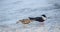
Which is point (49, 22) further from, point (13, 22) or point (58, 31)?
point (13, 22)

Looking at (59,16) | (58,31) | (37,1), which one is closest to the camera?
(58,31)

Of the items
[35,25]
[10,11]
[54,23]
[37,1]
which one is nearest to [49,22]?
[54,23]

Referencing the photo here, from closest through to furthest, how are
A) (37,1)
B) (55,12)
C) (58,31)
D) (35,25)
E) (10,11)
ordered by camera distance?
(58,31) < (35,25) < (55,12) < (10,11) < (37,1)

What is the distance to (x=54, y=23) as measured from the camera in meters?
3.75

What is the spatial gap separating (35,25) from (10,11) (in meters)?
1.52

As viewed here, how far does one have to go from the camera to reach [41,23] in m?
3.77

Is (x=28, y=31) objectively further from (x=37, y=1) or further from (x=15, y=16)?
(x=37, y=1)

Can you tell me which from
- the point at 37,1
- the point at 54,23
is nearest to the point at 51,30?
the point at 54,23

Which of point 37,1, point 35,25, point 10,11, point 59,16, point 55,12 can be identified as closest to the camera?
point 35,25

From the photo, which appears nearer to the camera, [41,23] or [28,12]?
[41,23]

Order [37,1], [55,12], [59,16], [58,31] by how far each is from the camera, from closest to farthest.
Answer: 1. [58,31]
2. [59,16]
3. [55,12]
4. [37,1]

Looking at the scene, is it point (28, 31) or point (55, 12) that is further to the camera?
point (55, 12)

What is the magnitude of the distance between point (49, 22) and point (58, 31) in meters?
0.57

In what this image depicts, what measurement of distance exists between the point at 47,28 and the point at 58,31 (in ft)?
0.92
